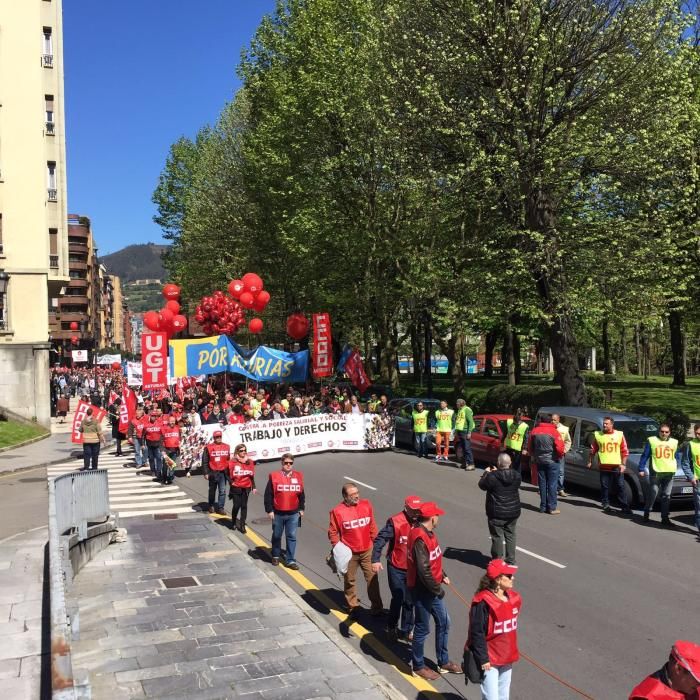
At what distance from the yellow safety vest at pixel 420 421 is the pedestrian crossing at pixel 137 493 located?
700 cm

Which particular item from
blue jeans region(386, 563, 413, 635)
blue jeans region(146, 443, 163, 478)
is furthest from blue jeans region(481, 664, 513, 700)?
blue jeans region(146, 443, 163, 478)

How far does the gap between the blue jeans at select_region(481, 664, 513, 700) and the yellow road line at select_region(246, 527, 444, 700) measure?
1107 millimetres

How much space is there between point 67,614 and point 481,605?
3.78 m

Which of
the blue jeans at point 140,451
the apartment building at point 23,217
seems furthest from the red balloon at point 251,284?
the blue jeans at point 140,451

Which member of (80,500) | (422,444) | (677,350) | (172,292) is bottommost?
(422,444)

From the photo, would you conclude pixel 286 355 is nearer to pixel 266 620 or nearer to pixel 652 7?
pixel 652 7

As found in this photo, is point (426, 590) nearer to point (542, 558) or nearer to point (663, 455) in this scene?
point (542, 558)

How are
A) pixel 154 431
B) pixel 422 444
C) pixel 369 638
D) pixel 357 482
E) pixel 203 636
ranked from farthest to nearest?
pixel 422 444
pixel 154 431
pixel 357 482
pixel 369 638
pixel 203 636

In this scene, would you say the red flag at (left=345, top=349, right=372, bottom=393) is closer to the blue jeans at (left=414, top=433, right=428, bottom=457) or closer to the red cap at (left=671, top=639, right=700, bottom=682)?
the blue jeans at (left=414, top=433, right=428, bottom=457)

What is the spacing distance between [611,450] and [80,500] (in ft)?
30.9

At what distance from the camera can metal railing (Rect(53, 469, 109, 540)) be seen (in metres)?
10.6

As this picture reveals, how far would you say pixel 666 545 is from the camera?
469 inches

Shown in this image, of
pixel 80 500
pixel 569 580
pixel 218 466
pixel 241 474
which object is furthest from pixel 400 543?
pixel 218 466

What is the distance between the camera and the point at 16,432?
95.7ft
